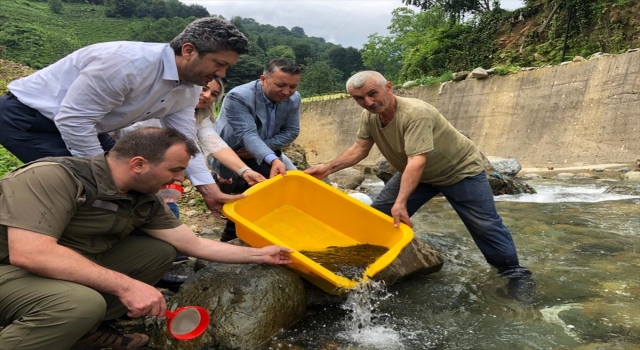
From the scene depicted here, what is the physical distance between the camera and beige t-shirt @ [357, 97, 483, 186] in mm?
3260

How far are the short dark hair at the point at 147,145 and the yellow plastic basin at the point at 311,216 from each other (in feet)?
3.40

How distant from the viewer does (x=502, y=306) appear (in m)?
3.24

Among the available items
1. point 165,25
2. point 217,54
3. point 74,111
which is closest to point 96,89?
point 74,111

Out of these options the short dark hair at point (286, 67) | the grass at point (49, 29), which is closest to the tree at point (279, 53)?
the grass at point (49, 29)

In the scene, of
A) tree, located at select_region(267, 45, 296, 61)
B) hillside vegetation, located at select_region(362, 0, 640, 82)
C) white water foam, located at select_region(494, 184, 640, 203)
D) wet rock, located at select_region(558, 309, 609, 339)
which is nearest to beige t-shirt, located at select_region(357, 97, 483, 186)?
wet rock, located at select_region(558, 309, 609, 339)

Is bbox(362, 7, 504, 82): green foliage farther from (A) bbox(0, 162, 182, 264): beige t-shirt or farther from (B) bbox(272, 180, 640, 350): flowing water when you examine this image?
(A) bbox(0, 162, 182, 264): beige t-shirt

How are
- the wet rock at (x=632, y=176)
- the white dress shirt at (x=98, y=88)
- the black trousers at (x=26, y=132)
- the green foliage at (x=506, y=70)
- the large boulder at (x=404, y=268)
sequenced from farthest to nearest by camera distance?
the green foliage at (x=506, y=70) → the wet rock at (x=632, y=176) → the large boulder at (x=404, y=268) → the black trousers at (x=26, y=132) → the white dress shirt at (x=98, y=88)

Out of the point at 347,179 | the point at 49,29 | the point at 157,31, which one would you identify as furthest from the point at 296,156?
the point at 157,31

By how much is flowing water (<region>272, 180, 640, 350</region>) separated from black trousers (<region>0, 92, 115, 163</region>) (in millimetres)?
1654

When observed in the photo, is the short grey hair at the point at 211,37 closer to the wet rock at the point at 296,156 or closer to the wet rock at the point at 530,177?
the wet rock at the point at 296,156

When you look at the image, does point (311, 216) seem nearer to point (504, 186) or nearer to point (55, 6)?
point (504, 186)

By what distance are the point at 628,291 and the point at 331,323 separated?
7.19 ft

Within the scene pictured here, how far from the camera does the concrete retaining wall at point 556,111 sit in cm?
1070

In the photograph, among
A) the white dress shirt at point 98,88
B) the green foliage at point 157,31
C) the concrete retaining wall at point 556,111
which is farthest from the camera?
the green foliage at point 157,31
